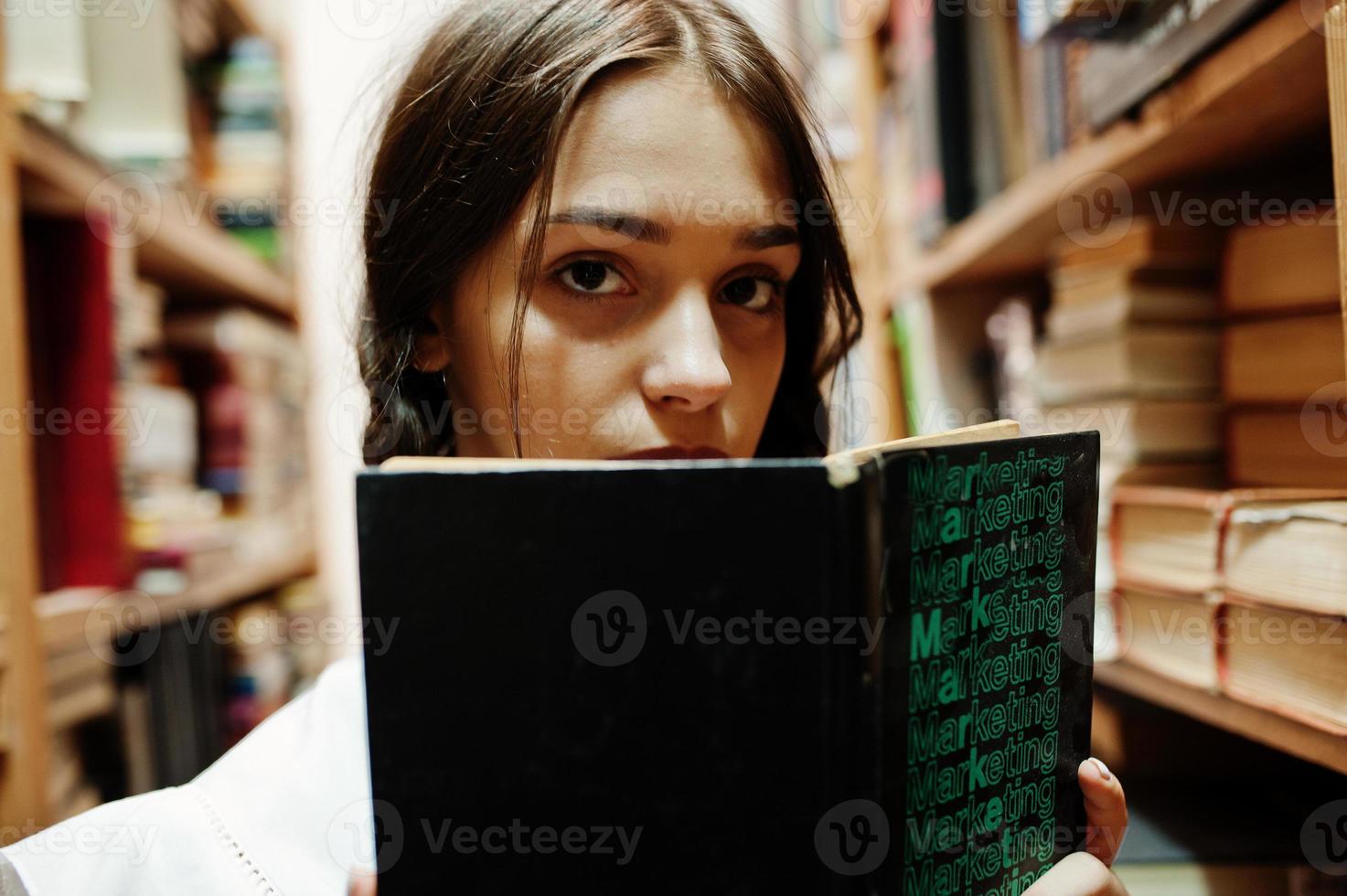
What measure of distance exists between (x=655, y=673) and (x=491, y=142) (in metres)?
0.45

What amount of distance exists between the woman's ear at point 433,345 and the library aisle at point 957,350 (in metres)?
0.11

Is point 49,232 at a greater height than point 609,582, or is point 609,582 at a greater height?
point 49,232

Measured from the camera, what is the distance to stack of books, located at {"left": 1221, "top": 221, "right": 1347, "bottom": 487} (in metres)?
0.65

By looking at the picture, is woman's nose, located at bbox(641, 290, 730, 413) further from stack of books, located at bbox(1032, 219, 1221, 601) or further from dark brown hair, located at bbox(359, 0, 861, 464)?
stack of books, located at bbox(1032, 219, 1221, 601)

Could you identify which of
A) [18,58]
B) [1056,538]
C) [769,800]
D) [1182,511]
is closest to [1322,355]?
[1182,511]

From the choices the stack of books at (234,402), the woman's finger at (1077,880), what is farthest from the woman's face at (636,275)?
the stack of books at (234,402)

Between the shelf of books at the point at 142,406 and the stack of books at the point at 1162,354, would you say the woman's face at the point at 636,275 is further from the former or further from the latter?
the shelf of books at the point at 142,406

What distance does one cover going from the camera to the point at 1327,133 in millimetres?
727

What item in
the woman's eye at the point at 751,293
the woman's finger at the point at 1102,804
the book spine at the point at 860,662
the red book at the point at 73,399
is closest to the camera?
the book spine at the point at 860,662

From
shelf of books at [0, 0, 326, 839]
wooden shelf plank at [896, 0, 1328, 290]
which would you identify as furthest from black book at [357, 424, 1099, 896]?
shelf of books at [0, 0, 326, 839]

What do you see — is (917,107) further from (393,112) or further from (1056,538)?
(1056,538)

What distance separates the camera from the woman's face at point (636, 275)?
62 cm

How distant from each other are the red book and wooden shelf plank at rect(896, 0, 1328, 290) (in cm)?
105

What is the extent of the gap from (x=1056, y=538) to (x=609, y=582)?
24 centimetres
